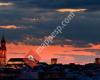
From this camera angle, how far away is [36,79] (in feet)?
421

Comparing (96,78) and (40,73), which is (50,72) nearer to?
(40,73)

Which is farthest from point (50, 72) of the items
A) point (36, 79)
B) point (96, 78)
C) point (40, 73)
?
point (96, 78)

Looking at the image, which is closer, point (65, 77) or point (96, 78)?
point (96, 78)

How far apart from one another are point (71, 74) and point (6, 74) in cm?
1387

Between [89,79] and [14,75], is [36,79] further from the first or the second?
[89,79]

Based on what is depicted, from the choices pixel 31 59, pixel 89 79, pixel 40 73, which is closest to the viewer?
pixel 89 79

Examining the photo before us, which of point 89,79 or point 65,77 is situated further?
point 65,77

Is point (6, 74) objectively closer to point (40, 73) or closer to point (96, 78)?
A: point (40, 73)

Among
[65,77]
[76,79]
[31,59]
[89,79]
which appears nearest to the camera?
[89,79]

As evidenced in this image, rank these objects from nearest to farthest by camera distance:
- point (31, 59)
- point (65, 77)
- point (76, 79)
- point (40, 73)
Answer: point (76, 79), point (65, 77), point (40, 73), point (31, 59)

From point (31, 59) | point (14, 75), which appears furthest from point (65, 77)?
point (31, 59)

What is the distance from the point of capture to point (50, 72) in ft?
462

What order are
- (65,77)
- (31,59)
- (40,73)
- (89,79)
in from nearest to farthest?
(89,79) → (65,77) → (40,73) → (31,59)

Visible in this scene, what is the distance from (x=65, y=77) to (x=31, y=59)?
153 feet
